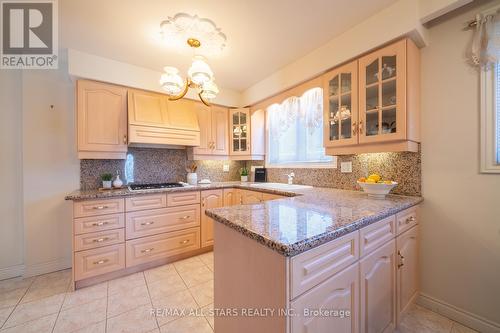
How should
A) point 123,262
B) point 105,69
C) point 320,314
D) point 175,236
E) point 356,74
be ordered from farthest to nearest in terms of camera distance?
point 175,236 → point 105,69 → point 123,262 → point 356,74 → point 320,314

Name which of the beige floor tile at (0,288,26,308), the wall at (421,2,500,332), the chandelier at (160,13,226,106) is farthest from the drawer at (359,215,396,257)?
the beige floor tile at (0,288,26,308)

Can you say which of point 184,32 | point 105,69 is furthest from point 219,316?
point 105,69

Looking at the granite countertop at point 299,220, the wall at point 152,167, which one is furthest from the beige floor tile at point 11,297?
the granite countertop at point 299,220

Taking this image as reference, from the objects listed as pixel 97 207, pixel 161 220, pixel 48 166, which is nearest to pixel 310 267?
pixel 161 220

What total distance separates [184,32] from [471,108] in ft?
7.22

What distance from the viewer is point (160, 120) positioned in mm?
2461

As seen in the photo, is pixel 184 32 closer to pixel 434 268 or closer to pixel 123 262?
pixel 123 262

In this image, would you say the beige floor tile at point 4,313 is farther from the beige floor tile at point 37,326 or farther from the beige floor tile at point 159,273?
the beige floor tile at point 159,273

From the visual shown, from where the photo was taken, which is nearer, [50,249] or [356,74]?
[356,74]

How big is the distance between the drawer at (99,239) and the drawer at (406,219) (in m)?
2.45

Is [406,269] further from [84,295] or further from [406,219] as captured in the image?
[84,295]

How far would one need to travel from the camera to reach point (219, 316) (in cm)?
113

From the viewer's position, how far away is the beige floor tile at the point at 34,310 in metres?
1.47

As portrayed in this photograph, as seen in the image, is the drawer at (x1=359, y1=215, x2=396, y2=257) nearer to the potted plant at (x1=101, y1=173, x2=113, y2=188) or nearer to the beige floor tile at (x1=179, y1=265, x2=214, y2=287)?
the beige floor tile at (x1=179, y1=265, x2=214, y2=287)
